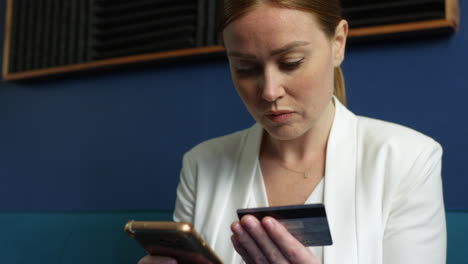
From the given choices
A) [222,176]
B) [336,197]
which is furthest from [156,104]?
[336,197]

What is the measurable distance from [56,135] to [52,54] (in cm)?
36

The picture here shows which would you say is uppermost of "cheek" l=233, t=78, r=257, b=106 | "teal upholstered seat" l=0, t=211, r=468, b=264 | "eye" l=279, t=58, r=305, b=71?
"eye" l=279, t=58, r=305, b=71

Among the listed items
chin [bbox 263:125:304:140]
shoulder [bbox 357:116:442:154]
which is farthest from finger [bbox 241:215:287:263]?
shoulder [bbox 357:116:442:154]

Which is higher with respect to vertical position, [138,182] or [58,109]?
[58,109]

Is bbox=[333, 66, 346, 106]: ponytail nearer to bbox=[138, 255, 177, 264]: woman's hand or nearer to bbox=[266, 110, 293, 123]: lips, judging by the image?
bbox=[266, 110, 293, 123]: lips

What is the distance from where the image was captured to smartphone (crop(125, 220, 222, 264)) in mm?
807

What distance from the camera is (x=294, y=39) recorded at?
0.97 meters

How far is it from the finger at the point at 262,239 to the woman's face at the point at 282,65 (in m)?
0.31

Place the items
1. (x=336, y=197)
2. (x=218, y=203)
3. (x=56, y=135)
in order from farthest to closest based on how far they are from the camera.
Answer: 1. (x=56, y=135)
2. (x=218, y=203)
3. (x=336, y=197)

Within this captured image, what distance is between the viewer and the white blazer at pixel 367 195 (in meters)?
1.00

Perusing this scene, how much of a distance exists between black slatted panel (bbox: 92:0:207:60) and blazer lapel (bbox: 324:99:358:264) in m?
0.76

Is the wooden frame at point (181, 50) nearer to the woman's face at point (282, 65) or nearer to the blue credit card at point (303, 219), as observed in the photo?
the woman's face at point (282, 65)

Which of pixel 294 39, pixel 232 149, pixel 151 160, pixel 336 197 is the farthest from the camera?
pixel 151 160

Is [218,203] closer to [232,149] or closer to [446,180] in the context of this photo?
A: [232,149]
